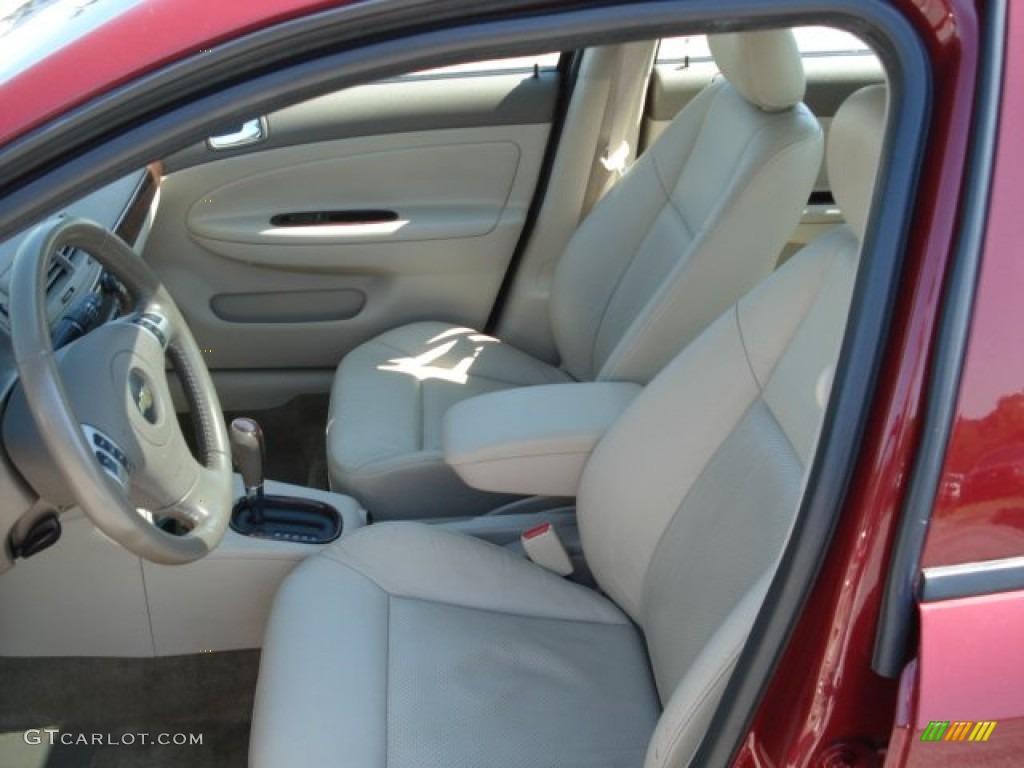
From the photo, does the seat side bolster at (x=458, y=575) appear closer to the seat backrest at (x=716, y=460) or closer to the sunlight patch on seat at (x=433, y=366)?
the seat backrest at (x=716, y=460)

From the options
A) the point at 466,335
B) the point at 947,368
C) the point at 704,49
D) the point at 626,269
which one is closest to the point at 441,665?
the point at 947,368

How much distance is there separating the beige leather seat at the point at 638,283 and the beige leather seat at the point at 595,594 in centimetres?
30

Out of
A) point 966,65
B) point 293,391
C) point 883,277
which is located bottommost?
point 293,391

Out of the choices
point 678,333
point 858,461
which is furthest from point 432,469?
point 858,461

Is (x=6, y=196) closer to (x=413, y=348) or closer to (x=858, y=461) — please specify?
(x=858, y=461)

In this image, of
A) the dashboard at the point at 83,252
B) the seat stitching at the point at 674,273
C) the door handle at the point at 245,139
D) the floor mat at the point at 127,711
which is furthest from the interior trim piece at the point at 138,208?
the seat stitching at the point at 674,273

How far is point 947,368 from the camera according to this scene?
849 mm

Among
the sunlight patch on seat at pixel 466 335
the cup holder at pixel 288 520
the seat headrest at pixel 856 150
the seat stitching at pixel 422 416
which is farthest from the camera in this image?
the sunlight patch on seat at pixel 466 335

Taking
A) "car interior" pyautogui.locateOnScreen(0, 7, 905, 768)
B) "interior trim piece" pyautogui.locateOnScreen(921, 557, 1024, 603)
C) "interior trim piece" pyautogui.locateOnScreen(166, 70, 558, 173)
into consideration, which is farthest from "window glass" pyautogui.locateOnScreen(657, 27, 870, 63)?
"interior trim piece" pyautogui.locateOnScreen(921, 557, 1024, 603)

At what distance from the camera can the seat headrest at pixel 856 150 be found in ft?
3.38

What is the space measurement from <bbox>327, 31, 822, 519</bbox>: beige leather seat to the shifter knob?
29 cm

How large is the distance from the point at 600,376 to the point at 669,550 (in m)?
0.54

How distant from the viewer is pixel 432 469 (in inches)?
78.0

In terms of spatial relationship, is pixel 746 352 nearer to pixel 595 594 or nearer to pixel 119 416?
pixel 595 594
